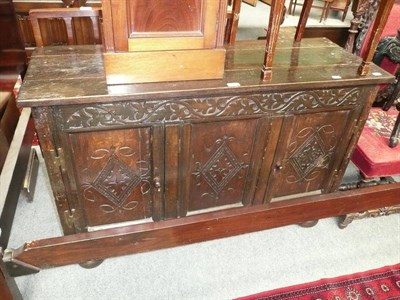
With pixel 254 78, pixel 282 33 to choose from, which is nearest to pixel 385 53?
pixel 282 33

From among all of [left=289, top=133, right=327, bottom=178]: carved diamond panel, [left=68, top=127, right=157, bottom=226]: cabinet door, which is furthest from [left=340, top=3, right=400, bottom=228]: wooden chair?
[left=68, top=127, right=157, bottom=226]: cabinet door

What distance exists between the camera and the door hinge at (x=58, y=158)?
4.00 feet

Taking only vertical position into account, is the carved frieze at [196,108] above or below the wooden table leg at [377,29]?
below

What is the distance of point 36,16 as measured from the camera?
Answer: 1461 mm

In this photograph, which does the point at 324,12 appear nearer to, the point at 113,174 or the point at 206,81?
the point at 206,81

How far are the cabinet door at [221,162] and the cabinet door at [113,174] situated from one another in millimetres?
171

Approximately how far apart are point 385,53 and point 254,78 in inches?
47.1

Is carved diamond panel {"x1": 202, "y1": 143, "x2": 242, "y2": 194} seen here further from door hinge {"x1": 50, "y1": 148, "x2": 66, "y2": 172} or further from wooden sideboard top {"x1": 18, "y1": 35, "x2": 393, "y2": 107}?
door hinge {"x1": 50, "y1": 148, "x2": 66, "y2": 172}

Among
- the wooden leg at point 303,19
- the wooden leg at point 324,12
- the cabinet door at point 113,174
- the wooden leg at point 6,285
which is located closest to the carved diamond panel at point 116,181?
the cabinet door at point 113,174

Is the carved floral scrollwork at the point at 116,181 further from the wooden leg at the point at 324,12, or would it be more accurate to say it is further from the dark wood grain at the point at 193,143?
the wooden leg at the point at 324,12

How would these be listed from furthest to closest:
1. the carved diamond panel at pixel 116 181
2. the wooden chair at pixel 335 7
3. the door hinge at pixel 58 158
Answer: the wooden chair at pixel 335 7
the carved diamond panel at pixel 116 181
the door hinge at pixel 58 158

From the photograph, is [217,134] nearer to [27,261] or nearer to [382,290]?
[27,261]

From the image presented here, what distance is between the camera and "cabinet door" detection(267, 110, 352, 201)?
4.86ft

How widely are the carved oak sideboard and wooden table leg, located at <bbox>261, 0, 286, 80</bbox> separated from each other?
0.16ft
